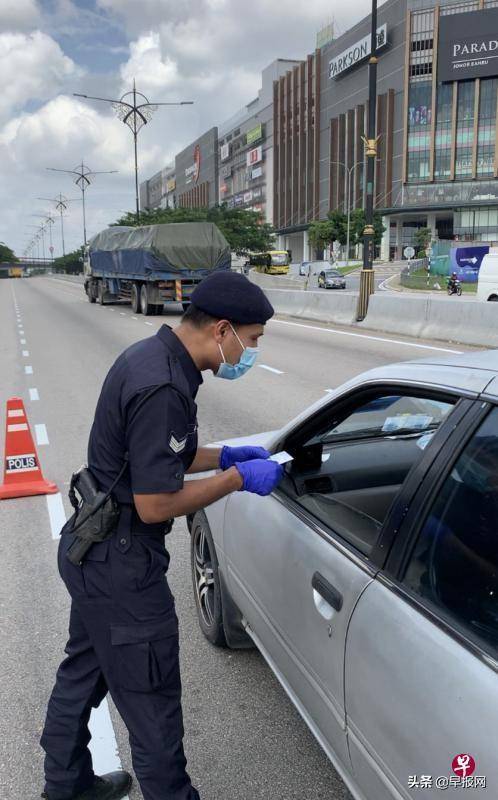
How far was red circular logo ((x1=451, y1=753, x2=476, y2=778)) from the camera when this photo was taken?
4.66ft

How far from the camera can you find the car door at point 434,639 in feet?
4.95

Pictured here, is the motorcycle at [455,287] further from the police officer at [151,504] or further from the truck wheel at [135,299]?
the police officer at [151,504]

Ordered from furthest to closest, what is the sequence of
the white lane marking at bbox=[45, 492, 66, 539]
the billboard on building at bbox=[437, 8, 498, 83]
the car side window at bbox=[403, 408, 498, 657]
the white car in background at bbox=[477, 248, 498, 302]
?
the billboard on building at bbox=[437, 8, 498, 83] → the white car in background at bbox=[477, 248, 498, 302] → the white lane marking at bbox=[45, 492, 66, 539] → the car side window at bbox=[403, 408, 498, 657]

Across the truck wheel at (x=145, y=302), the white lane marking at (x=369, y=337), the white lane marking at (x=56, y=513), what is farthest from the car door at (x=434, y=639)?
the truck wheel at (x=145, y=302)

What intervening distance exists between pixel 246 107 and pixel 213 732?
14170 centimetres

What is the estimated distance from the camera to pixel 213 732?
9.37ft

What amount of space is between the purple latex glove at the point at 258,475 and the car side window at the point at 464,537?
0.56 metres

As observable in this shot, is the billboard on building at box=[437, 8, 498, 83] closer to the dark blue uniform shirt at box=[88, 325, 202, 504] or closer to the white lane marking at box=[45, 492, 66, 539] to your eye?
the white lane marking at box=[45, 492, 66, 539]

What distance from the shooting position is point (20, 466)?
239 inches

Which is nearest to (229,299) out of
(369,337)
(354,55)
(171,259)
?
(369,337)

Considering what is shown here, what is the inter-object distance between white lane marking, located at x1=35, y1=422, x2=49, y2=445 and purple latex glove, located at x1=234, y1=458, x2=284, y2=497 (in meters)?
5.98

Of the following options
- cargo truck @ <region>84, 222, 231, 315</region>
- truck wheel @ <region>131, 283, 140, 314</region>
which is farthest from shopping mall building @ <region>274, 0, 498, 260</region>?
cargo truck @ <region>84, 222, 231, 315</region>

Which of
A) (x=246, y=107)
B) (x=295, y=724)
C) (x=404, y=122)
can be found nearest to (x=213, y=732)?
(x=295, y=724)

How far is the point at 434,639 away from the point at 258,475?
0.78 metres
